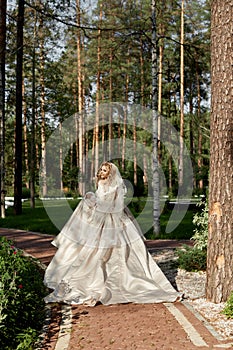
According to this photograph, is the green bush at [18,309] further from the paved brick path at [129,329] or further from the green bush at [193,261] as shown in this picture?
the green bush at [193,261]

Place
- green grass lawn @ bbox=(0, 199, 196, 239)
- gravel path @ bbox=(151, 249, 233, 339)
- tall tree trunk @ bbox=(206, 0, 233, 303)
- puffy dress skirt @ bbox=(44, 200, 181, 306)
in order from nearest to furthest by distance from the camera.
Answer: gravel path @ bbox=(151, 249, 233, 339), tall tree trunk @ bbox=(206, 0, 233, 303), puffy dress skirt @ bbox=(44, 200, 181, 306), green grass lawn @ bbox=(0, 199, 196, 239)

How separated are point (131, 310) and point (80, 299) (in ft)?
2.80

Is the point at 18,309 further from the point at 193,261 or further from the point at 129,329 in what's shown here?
the point at 193,261

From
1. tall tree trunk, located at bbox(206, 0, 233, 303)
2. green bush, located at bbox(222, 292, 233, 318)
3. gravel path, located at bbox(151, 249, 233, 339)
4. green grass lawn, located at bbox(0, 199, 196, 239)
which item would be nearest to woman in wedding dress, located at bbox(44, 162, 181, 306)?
gravel path, located at bbox(151, 249, 233, 339)

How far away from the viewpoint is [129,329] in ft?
18.3

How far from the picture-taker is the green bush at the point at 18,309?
16.5 feet

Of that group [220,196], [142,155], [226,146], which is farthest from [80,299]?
[142,155]

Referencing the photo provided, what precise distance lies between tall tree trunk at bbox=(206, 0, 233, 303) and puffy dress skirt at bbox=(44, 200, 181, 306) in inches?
30.2

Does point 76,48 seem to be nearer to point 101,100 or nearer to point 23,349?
point 101,100

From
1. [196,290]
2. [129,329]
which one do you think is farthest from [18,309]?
[196,290]

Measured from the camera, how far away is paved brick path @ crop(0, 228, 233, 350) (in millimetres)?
5062

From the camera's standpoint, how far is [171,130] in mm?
35625

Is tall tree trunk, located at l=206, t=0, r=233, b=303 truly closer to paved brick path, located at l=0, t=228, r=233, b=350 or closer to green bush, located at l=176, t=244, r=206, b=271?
paved brick path, located at l=0, t=228, r=233, b=350

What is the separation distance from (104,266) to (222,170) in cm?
244
